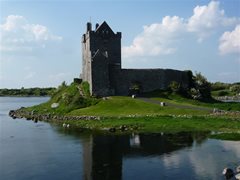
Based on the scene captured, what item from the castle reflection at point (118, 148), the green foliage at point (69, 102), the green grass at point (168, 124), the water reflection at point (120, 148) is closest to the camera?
the castle reflection at point (118, 148)

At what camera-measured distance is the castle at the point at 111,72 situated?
6462cm

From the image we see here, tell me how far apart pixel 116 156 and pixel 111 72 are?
122 feet

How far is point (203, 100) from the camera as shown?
70.2 m

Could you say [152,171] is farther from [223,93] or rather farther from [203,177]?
[223,93]

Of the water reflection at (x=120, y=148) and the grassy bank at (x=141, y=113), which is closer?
the water reflection at (x=120, y=148)

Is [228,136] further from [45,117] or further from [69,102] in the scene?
[45,117]

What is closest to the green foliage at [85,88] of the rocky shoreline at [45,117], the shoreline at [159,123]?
the rocky shoreline at [45,117]

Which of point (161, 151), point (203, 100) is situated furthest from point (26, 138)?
point (203, 100)

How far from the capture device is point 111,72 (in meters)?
66.9

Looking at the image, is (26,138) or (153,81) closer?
(26,138)

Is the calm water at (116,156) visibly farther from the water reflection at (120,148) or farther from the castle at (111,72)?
the castle at (111,72)

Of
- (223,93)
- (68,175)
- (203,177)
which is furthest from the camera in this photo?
(223,93)

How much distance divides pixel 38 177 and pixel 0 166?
5.24m

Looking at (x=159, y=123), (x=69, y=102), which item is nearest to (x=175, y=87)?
(x=69, y=102)
